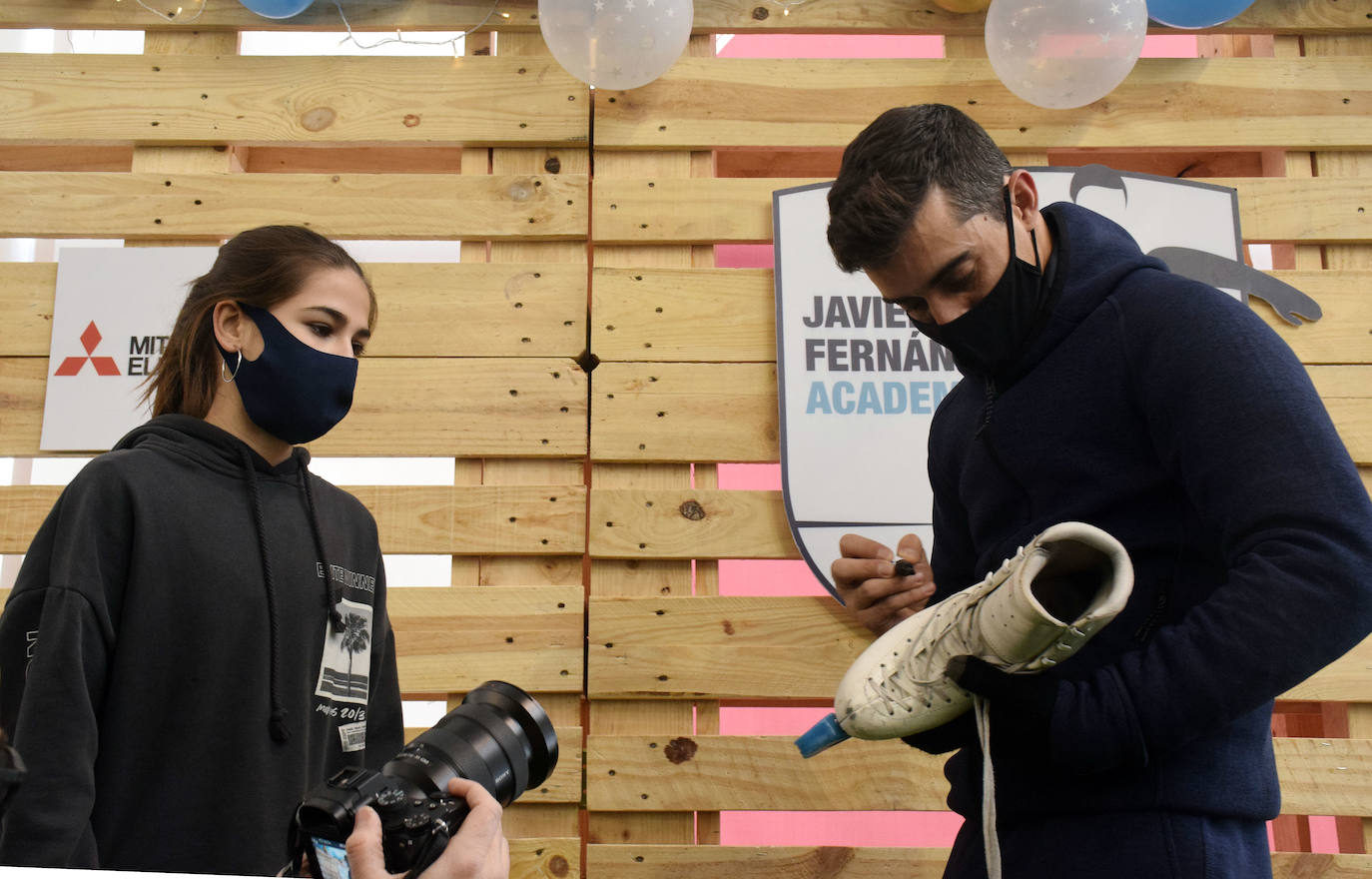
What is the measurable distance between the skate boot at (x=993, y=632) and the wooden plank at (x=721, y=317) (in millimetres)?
1381

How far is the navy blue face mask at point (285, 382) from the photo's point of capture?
1804 mm

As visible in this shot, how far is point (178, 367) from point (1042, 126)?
2.10 m

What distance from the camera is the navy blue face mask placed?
1.80m

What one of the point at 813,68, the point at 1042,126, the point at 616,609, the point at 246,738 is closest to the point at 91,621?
the point at 246,738

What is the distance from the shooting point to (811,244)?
2.75 metres

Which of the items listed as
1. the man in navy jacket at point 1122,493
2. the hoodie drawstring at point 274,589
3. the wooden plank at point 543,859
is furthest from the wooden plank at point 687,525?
the man in navy jacket at point 1122,493

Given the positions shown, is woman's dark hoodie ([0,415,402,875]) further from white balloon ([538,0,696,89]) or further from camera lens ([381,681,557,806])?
white balloon ([538,0,696,89])

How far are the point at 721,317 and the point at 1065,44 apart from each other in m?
0.97

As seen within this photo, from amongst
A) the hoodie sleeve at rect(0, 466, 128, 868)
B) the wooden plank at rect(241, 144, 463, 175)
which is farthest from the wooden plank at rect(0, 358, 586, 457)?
the hoodie sleeve at rect(0, 466, 128, 868)

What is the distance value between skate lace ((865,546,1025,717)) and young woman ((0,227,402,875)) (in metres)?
0.87

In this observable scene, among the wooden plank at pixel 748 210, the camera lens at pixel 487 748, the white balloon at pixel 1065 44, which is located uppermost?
the white balloon at pixel 1065 44

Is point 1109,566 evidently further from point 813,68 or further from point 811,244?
point 813,68

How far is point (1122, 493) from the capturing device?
4.49ft

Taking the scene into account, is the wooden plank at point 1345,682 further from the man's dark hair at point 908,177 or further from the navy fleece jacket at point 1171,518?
the man's dark hair at point 908,177
